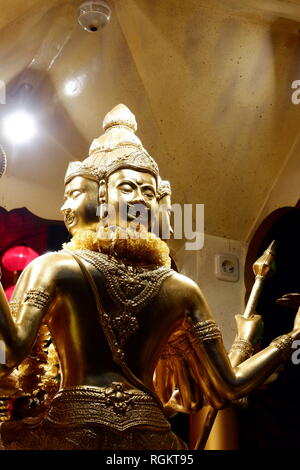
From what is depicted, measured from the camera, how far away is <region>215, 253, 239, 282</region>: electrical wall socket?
172 inches

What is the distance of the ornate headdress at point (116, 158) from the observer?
2850mm

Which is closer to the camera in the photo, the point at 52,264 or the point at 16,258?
the point at 52,264

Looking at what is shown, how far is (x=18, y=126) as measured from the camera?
13.3 ft

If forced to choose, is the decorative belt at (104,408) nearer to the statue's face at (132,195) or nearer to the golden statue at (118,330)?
the golden statue at (118,330)

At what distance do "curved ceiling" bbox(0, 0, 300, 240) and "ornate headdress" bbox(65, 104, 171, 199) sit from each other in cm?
97

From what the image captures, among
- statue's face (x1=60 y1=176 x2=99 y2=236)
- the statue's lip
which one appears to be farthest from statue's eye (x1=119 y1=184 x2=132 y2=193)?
the statue's lip

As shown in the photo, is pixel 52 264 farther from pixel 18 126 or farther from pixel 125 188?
pixel 18 126

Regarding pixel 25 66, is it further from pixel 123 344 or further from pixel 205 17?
pixel 123 344

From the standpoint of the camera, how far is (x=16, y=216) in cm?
443

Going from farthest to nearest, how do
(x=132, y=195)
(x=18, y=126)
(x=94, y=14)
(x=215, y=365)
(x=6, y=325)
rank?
(x=18, y=126), (x=94, y=14), (x=132, y=195), (x=215, y=365), (x=6, y=325)

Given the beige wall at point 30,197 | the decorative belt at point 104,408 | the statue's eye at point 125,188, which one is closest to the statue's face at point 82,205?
the statue's eye at point 125,188

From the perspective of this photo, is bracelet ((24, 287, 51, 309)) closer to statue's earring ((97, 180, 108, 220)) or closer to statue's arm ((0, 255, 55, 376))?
statue's arm ((0, 255, 55, 376))

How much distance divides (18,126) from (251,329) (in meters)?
1.82

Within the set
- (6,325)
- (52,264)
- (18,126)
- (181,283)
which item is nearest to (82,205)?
(52,264)
